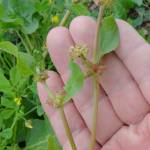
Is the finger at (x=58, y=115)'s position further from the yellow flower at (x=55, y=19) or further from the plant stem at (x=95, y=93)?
the yellow flower at (x=55, y=19)

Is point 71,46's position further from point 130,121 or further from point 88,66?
point 130,121

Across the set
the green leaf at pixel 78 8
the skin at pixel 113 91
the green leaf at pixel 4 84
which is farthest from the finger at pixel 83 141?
the green leaf at pixel 78 8

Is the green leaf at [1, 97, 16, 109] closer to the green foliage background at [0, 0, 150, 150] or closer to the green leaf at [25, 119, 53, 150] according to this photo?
the green foliage background at [0, 0, 150, 150]

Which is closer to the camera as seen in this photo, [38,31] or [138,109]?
[138,109]

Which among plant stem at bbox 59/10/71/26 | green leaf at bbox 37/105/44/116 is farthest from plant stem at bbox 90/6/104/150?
plant stem at bbox 59/10/71/26

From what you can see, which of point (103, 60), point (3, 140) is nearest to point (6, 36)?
point (3, 140)

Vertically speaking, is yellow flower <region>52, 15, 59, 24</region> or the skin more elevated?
yellow flower <region>52, 15, 59, 24</region>
